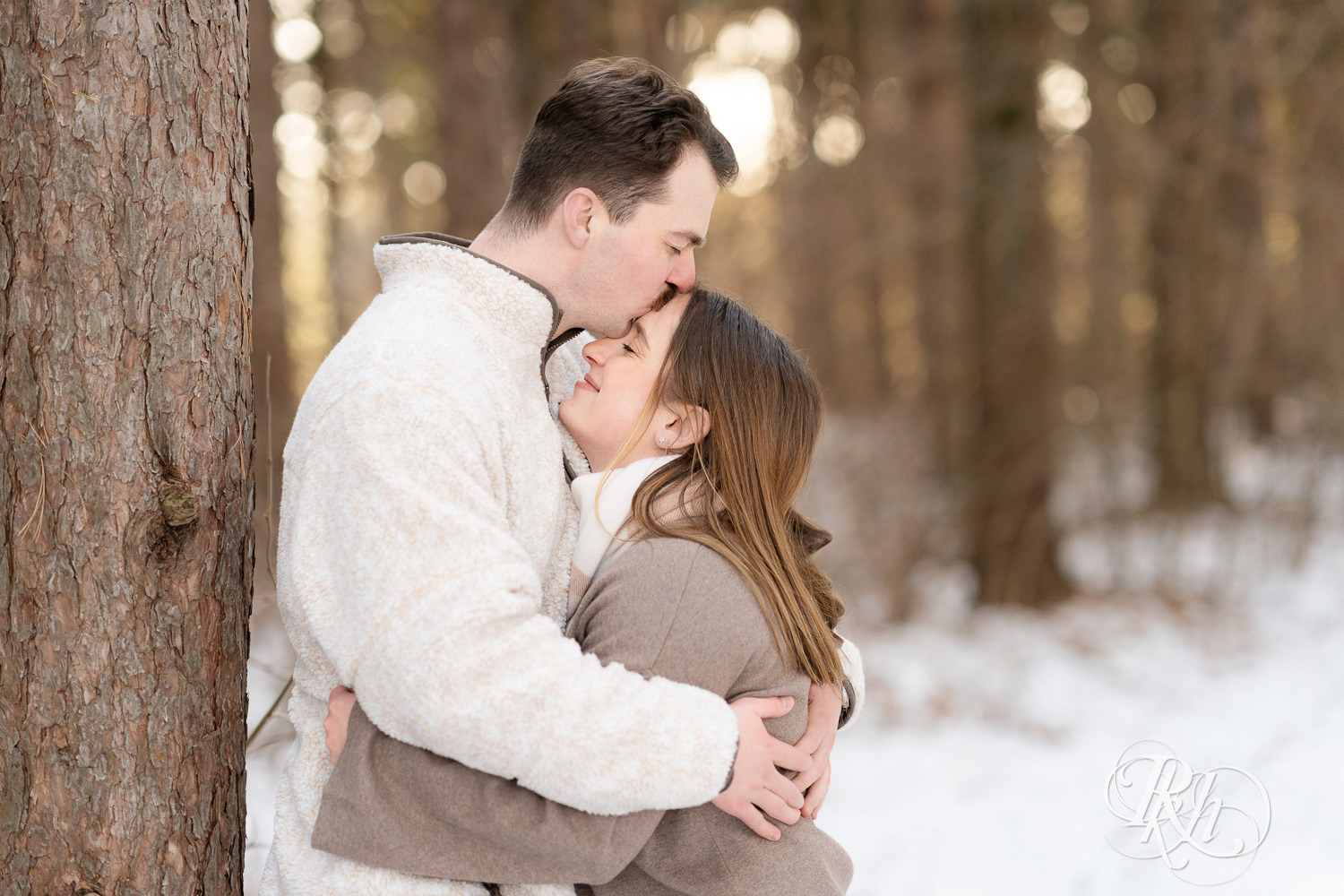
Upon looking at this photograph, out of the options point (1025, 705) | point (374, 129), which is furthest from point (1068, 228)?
point (1025, 705)

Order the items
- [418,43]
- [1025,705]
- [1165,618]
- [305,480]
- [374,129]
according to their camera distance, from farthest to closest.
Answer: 1. [374,129]
2. [418,43]
3. [1165,618]
4. [1025,705]
5. [305,480]

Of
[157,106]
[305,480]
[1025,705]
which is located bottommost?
[1025,705]

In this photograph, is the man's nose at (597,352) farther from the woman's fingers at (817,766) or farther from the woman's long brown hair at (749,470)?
the woman's fingers at (817,766)

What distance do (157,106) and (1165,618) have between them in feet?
25.4

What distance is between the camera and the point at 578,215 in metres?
2.22

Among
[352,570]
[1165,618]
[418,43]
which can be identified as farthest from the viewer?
[418,43]

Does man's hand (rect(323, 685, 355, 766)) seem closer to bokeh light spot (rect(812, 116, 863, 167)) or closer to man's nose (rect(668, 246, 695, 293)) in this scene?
man's nose (rect(668, 246, 695, 293))

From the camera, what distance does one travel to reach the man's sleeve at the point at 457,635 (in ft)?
5.29

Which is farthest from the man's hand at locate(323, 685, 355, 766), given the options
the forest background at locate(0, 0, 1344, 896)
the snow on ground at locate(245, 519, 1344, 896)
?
the snow on ground at locate(245, 519, 1344, 896)

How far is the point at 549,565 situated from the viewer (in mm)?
2064

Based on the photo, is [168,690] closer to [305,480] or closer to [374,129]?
[305,480]

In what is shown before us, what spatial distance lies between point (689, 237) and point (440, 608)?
105cm

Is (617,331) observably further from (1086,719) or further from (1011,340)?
(1011,340)

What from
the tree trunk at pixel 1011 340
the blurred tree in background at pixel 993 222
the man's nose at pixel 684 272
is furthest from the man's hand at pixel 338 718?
the tree trunk at pixel 1011 340
